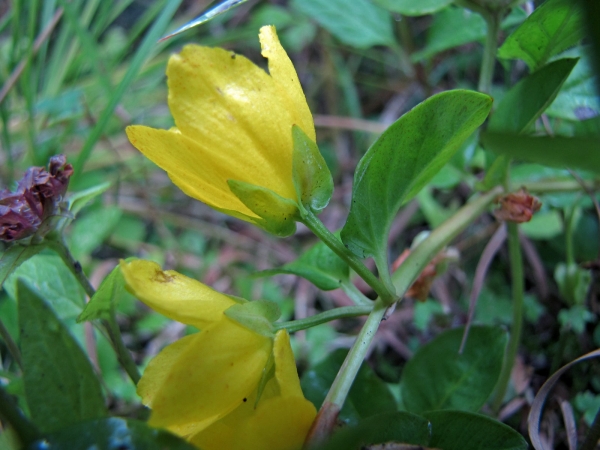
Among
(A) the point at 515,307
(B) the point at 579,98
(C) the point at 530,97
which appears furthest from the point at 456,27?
(A) the point at 515,307

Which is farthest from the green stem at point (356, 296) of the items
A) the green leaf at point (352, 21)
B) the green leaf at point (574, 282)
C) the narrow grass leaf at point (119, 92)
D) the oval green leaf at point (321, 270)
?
the green leaf at point (352, 21)

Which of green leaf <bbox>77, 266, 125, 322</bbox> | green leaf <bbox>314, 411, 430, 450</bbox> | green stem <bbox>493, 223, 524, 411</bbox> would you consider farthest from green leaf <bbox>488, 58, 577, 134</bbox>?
green leaf <bbox>77, 266, 125, 322</bbox>

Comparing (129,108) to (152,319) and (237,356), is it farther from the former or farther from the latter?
(237,356)

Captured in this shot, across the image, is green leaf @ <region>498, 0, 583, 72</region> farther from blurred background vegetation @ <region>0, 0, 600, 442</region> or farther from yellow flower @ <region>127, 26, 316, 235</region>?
yellow flower @ <region>127, 26, 316, 235</region>

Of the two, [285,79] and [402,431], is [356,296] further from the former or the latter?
[285,79]

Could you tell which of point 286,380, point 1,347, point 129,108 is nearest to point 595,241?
point 286,380
